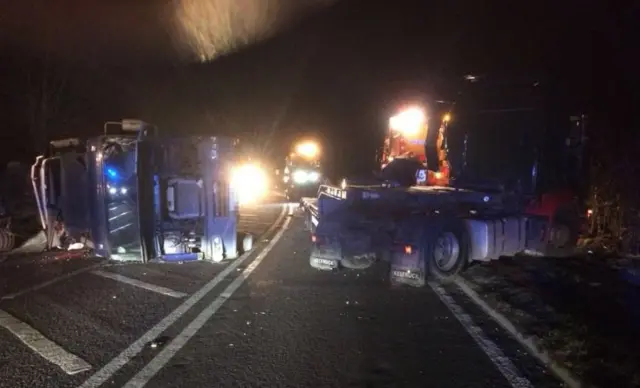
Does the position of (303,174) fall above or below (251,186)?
above

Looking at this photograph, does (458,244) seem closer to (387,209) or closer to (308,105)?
(387,209)

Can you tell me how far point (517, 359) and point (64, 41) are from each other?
25026mm

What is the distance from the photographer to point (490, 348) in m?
6.30

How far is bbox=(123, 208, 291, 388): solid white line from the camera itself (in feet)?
17.6

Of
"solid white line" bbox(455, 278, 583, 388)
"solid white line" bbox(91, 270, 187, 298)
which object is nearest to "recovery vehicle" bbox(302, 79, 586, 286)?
"solid white line" bbox(455, 278, 583, 388)

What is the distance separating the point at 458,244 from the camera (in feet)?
33.8

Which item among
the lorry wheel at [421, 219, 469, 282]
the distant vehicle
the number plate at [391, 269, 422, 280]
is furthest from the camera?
the distant vehicle

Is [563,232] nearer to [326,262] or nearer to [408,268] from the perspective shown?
[408,268]

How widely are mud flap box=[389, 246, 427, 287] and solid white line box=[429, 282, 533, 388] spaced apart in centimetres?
65

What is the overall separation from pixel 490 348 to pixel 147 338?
3.66 m

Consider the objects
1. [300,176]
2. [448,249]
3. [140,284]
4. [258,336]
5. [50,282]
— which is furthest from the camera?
[300,176]

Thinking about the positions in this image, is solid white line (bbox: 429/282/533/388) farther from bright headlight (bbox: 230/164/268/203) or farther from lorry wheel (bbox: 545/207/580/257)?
bright headlight (bbox: 230/164/268/203)

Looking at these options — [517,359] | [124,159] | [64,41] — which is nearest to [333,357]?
[517,359]

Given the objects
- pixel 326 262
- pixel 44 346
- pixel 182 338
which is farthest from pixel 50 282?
pixel 326 262
